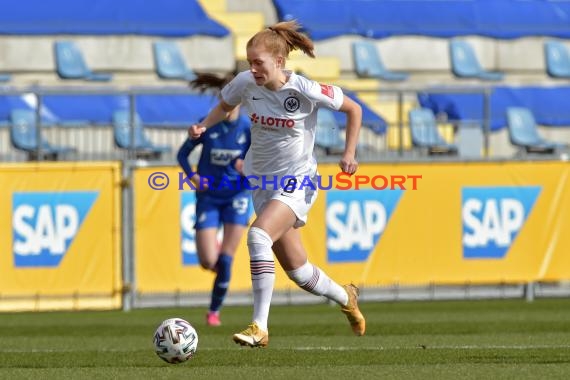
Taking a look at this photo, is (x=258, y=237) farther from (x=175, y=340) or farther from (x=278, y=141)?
(x=175, y=340)

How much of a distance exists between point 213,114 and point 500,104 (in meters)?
22.3

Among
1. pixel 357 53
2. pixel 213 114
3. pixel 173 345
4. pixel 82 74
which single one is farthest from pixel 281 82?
pixel 357 53

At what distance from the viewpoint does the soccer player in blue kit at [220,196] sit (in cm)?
1370

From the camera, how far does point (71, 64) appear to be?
29.1m

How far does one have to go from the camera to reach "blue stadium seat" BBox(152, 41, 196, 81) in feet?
97.7

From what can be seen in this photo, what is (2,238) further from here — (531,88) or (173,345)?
(531,88)

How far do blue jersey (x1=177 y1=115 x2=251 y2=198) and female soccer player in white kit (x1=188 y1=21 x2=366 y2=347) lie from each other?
3.46m

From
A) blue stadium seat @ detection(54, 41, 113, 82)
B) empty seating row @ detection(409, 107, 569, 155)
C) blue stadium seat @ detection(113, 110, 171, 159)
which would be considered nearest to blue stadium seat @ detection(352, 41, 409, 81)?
empty seating row @ detection(409, 107, 569, 155)

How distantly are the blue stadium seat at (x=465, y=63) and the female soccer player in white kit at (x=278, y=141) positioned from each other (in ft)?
78.0

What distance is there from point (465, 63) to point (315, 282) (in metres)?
23.9

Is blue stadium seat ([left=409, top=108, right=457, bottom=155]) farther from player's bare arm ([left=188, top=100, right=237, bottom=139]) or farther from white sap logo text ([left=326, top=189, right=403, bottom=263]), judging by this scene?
player's bare arm ([left=188, top=100, right=237, bottom=139])

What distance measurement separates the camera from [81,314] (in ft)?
52.2

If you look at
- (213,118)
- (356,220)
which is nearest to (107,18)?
(356,220)

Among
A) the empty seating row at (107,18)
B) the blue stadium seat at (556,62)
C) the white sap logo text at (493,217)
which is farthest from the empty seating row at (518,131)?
the empty seating row at (107,18)
